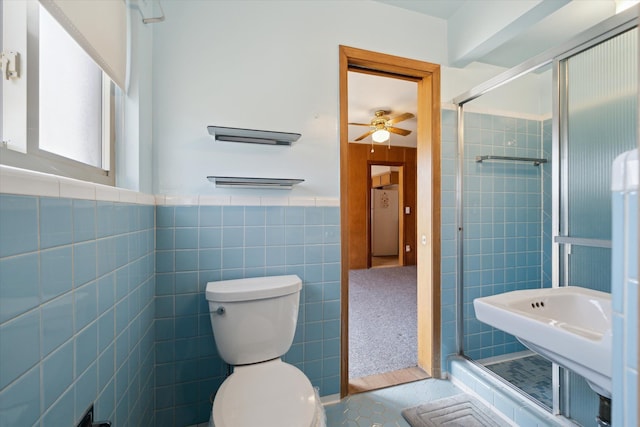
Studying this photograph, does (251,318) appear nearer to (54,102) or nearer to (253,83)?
(54,102)

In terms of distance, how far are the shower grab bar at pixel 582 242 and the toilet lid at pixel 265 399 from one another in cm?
138

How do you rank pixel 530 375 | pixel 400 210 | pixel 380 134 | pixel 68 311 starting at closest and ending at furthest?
pixel 68 311, pixel 530 375, pixel 380 134, pixel 400 210

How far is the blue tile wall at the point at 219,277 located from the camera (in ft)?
4.63

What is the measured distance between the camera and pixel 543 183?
2148 mm

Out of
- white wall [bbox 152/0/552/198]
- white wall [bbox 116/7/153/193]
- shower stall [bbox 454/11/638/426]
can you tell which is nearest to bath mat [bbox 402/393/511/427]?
shower stall [bbox 454/11/638/426]

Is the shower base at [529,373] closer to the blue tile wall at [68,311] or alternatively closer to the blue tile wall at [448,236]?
the blue tile wall at [448,236]

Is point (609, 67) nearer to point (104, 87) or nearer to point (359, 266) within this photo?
point (104, 87)

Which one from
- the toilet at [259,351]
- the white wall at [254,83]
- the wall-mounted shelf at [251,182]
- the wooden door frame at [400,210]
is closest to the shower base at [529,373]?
the toilet at [259,351]

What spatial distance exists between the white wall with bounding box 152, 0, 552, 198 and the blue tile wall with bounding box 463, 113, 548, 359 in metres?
1.01

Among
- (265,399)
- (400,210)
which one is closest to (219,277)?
(265,399)

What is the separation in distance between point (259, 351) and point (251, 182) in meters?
0.83

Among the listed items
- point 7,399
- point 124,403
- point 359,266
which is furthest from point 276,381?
point 359,266

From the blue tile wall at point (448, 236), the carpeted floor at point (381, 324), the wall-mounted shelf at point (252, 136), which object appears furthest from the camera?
the carpeted floor at point (381, 324)

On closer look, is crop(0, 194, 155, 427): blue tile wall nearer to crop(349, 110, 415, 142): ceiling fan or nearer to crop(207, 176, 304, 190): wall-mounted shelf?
crop(207, 176, 304, 190): wall-mounted shelf
